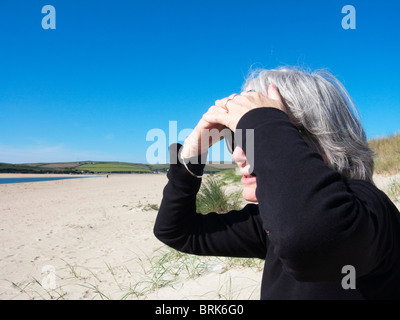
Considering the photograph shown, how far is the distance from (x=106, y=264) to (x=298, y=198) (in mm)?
3798

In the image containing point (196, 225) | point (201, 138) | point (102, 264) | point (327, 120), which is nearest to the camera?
point (327, 120)

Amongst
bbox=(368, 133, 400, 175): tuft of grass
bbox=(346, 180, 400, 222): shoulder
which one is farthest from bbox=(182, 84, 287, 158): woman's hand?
bbox=(368, 133, 400, 175): tuft of grass

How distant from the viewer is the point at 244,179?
3.86 feet

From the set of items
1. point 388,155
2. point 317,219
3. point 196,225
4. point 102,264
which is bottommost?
point 102,264

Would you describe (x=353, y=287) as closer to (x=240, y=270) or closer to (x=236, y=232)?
(x=236, y=232)

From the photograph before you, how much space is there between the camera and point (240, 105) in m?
1.02

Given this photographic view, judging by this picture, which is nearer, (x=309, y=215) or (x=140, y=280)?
(x=309, y=215)

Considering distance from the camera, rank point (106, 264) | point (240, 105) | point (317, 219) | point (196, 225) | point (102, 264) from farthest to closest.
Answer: point (102, 264) → point (106, 264) → point (196, 225) → point (240, 105) → point (317, 219)

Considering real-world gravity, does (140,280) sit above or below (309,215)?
below

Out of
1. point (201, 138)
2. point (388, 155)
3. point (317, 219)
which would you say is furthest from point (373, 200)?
point (388, 155)

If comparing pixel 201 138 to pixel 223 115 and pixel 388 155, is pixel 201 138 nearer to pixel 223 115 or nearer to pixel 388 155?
pixel 223 115

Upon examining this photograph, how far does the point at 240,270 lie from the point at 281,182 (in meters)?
2.60

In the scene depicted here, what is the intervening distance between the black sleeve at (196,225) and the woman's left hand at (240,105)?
40cm
